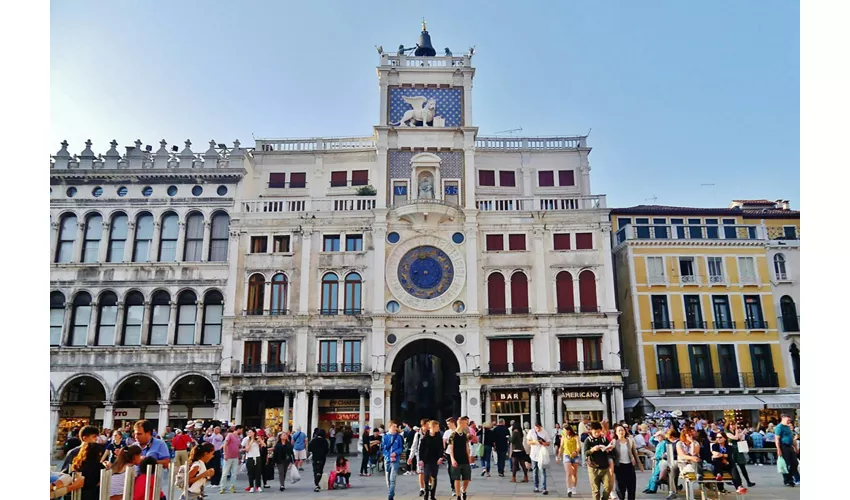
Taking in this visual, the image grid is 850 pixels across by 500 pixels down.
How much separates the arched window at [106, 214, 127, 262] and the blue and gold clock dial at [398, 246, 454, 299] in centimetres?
1316

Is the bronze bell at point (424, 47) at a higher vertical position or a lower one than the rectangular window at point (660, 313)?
higher

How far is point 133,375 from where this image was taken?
29812 mm

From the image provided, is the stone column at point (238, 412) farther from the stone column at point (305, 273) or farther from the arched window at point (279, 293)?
the stone column at point (305, 273)

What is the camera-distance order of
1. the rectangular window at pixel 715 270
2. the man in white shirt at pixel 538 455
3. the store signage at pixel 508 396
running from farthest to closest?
the rectangular window at pixel 715 270 → the store signage at pixel 508 396 → the man in white shirt at pixel 538 455

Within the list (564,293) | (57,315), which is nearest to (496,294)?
(564,293)

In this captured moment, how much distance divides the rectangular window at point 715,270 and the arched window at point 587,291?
19.6 feet

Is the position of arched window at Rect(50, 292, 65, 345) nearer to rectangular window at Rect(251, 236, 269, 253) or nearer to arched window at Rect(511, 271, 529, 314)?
rectangular window at Rect(251, 236, 269, 253)

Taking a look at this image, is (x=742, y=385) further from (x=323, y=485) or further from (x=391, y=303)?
(x=323, y=485)

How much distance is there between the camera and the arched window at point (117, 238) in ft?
103

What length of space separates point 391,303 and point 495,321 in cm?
470

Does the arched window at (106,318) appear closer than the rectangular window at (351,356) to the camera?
No

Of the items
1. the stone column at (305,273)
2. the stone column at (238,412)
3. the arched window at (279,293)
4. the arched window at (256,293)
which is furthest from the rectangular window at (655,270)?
the stone column at (238,412)

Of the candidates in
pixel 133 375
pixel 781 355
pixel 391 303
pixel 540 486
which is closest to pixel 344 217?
pixel 391 303

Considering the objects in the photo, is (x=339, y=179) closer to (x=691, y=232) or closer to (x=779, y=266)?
(x=691, y=232)
